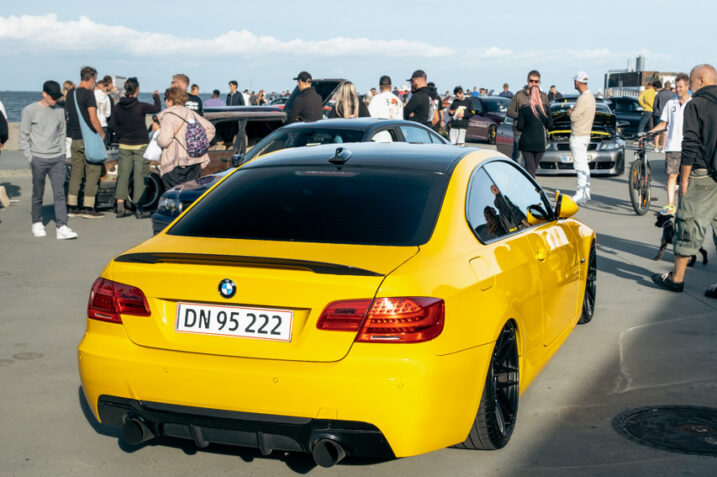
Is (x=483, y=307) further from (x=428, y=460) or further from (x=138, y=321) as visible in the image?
(x=138, y=321)

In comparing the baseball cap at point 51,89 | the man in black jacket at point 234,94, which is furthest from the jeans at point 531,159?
the man in black jacket at point 234,94

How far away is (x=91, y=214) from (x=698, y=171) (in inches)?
379

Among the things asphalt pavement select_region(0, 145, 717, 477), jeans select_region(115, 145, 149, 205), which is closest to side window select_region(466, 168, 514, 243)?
asphalt pavement select_region(0, 145, 717, 477)

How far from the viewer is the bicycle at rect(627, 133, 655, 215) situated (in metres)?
13.7

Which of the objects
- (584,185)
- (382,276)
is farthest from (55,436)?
(584,185)

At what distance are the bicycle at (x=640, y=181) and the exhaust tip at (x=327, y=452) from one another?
35.7 ft

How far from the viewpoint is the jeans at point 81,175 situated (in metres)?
13.9

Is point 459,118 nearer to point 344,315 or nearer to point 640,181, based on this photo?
point 640,181

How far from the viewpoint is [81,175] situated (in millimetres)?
14141

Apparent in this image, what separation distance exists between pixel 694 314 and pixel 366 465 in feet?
13.9

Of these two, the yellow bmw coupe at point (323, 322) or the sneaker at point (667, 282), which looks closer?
the yellow bmw coupe at point (323, 322)

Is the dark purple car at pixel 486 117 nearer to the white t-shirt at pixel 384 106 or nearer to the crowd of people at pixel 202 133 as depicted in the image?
the crowd of people at pixel 202 133

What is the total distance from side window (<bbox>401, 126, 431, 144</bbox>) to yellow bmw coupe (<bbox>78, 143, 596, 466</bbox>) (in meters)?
6.65

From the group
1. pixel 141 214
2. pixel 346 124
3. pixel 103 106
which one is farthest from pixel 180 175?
pixel 103 106
